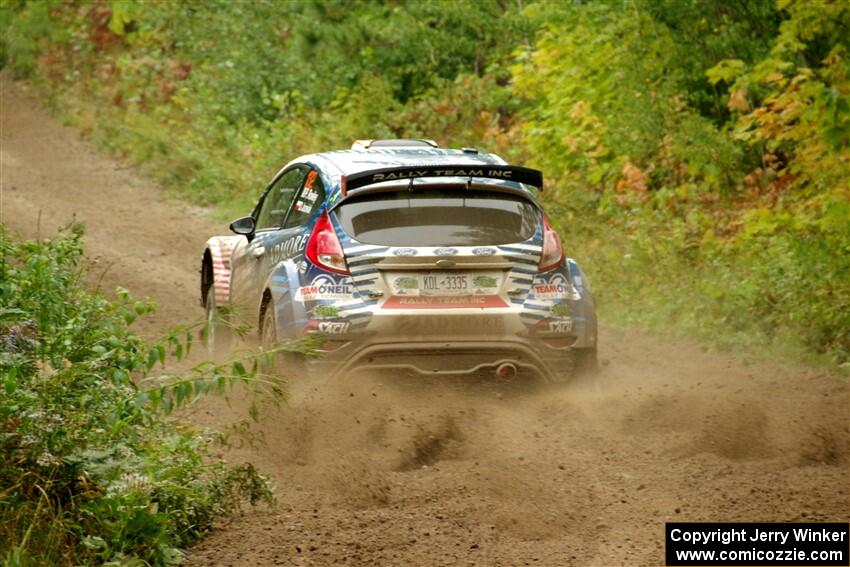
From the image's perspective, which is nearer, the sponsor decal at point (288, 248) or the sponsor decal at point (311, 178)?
the sponsor decal at point (288, 248)

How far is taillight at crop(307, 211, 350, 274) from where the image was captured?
8.55 meters

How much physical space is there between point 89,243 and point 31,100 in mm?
12310

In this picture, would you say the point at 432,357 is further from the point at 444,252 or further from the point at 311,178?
the point at 311,178

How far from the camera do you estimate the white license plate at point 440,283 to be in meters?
8.48

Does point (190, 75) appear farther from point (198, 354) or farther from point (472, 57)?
point (198, 354)

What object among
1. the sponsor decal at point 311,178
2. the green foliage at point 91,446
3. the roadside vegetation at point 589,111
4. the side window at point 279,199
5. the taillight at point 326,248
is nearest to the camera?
the green foliage at point 91,446

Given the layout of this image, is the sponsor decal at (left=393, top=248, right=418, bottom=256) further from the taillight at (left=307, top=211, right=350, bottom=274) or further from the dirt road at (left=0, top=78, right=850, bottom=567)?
the dirt road at (left=0, top=78, right=850, bottom=567)

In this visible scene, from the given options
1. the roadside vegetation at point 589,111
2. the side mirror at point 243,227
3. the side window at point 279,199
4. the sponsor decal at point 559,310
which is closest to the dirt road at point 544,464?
the sponsor decal at point 559,310

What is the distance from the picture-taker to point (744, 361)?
1095 cm

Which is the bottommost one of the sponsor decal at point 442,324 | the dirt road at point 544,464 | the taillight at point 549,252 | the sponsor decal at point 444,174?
the dirt road at point 544,464

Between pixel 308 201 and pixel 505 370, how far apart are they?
1867mm

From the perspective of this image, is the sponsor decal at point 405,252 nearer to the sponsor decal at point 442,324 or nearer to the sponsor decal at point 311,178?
the sponsor decal at point 442,324

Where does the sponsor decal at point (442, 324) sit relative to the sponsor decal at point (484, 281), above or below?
below

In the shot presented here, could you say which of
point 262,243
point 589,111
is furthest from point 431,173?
point 589,111
